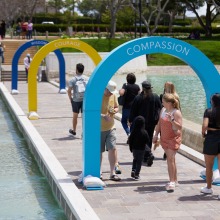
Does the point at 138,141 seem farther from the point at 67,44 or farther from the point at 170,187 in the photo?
the point at 67,44

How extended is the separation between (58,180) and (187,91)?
21387 mm

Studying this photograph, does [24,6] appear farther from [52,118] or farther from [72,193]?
[72,193]

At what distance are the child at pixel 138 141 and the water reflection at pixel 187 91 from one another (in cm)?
823

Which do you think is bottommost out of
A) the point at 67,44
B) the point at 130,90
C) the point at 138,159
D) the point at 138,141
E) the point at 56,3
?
the point at 138,159

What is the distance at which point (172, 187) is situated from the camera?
395 inches

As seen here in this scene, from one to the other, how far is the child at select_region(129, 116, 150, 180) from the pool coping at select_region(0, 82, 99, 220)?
107cm

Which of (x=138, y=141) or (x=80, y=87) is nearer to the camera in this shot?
(x=138, y=141)

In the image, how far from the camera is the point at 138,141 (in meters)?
10.8

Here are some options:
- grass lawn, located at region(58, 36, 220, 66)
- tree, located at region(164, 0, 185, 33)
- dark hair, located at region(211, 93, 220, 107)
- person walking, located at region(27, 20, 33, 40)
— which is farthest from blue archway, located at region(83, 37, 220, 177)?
tree, located at region(164, 0, 185, 33)

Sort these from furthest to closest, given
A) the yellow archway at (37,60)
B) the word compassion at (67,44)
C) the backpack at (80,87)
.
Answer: the word compassion at (67,44), the yellow archway at (37,60), the backpack at (80,87)

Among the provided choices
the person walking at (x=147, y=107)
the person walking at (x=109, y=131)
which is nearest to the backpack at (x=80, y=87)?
the person walking at (x=147, y=107)

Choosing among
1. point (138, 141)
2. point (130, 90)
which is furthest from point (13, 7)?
point (138, 141)

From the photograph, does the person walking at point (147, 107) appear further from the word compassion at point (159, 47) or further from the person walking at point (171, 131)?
the person walking at point (171, 131)

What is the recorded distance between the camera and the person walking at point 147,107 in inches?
461
